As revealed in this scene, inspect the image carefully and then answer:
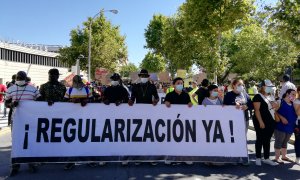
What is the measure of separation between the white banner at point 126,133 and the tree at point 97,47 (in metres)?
41.6

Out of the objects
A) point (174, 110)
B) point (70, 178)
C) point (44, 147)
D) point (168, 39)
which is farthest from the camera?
point (168, 39)

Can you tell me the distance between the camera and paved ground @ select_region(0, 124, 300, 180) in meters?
6.76

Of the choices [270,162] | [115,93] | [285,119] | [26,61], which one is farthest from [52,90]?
[26,61]

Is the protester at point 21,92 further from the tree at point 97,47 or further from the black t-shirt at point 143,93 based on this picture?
the tree at point 97,47

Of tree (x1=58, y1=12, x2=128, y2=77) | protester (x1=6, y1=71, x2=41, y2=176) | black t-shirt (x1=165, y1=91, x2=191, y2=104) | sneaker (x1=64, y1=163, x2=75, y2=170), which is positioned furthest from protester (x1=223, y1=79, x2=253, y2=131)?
tree (x1=58, y1=12, x2=128, y2=77)

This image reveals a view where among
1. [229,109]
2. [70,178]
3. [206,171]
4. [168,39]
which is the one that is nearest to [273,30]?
[229,109]

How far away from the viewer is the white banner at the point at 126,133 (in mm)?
7074

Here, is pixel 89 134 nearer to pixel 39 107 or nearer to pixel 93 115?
pixel 93 115

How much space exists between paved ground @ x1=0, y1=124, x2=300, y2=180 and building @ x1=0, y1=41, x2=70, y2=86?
39742 millimetres

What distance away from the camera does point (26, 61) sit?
193ft

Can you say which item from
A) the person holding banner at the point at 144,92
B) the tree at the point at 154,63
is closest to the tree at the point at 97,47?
the tree at the point at 154,63

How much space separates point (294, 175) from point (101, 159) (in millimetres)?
3650

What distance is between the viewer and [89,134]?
7285 mm

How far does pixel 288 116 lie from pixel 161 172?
10.1 feet
